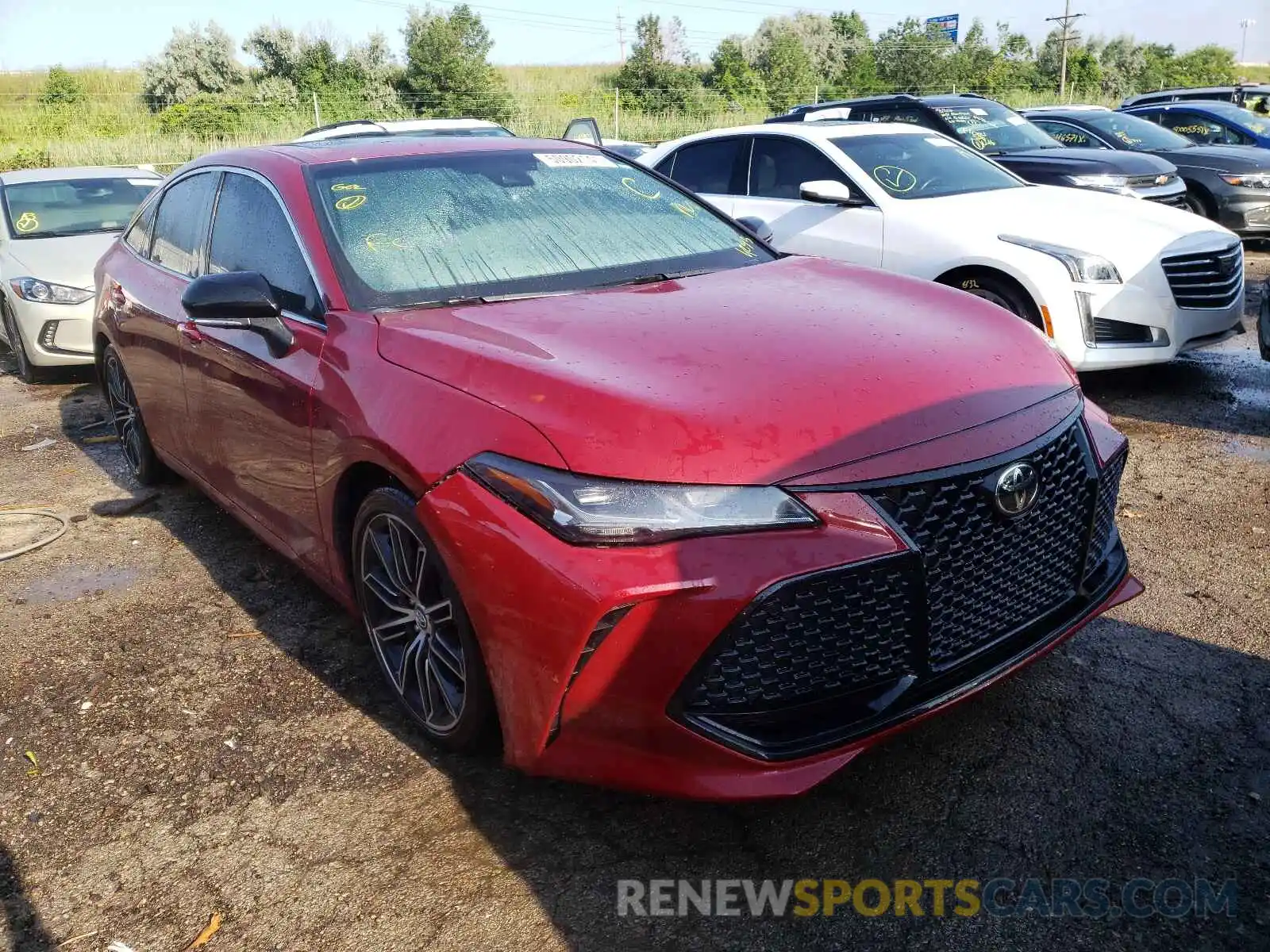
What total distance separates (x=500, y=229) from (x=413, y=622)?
1318 millimetres

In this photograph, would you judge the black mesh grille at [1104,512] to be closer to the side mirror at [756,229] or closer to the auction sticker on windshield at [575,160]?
the side mirror at [756,229]

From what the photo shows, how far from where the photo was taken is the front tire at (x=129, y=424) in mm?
5082

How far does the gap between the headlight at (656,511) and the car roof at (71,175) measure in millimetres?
8646

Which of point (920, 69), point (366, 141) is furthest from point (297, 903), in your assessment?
point (920, 69)

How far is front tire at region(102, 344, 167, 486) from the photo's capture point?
200 inches

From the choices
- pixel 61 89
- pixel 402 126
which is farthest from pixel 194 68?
pixel 402 126

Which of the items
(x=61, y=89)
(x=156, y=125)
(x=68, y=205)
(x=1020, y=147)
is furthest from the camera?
(x=61, y=89)

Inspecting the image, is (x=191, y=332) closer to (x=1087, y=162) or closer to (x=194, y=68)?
(x=1087, y=162)

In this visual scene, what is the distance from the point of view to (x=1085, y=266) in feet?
18.7

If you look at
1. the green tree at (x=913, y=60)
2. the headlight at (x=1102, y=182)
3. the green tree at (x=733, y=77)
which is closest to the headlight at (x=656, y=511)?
the headlight at (x=1102, y=182)

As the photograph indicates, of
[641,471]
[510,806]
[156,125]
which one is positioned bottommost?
[510,806]

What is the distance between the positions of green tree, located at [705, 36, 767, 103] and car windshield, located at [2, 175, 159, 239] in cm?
3113

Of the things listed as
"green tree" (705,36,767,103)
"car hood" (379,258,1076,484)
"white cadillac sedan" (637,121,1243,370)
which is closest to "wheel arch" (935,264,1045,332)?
"white cadillac sedan" (637,121,1243,370)

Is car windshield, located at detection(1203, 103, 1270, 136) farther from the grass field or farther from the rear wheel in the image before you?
the grass field
